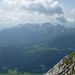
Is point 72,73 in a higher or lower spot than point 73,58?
lower

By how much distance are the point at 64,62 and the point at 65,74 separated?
15.3 meters

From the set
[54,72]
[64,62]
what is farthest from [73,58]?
[54,72]

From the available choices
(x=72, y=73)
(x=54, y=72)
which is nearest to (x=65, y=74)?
(x=72, y=73)

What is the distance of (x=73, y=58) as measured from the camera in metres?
124

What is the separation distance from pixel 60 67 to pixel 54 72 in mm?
5584

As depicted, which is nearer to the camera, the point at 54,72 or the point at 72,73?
the point at 72,73

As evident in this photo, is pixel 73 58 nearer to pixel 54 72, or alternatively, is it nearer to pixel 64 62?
pixel 64 62

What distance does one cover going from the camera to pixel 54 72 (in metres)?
123

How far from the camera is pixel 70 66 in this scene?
377 ft

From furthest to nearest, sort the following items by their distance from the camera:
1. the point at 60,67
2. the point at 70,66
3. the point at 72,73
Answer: the point at 60,67 < the point at 70,66 < the point at 72,73

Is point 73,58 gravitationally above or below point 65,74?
above

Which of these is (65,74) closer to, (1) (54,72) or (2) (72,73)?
(2) (72,73)

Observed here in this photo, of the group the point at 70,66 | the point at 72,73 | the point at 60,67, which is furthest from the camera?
the point at 60,67

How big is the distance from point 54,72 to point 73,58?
55.6 ft
